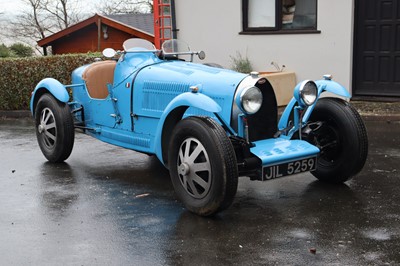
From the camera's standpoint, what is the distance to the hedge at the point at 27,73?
39.9 feet

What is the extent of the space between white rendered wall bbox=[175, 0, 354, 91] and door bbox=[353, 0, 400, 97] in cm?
23

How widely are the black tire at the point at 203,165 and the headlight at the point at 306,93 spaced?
41.2 inches

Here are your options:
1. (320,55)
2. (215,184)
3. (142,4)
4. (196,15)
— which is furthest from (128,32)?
(215,184)

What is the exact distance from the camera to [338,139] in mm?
5938

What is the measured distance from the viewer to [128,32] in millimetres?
21484

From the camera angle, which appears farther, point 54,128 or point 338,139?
point 54,128

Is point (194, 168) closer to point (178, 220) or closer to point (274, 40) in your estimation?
point (178, 220)

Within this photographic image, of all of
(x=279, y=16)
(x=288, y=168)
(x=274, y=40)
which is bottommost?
(x=288, y=168)

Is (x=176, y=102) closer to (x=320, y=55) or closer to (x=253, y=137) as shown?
(x=253, y=137)

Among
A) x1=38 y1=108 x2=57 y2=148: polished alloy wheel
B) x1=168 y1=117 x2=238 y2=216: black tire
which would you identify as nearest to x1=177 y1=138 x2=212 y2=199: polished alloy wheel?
x1=168 y1=117 x2=238 y2=216: black tire

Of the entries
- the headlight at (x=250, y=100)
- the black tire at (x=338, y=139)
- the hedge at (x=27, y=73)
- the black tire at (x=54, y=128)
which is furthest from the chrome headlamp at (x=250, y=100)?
the hedge at (x=27, y=73)

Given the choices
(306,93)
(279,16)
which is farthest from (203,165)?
(279,16)

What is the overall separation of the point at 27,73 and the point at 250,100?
802 centimetres

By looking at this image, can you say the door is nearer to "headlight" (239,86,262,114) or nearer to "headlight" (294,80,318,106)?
"headlight" (294,80,318,106)
